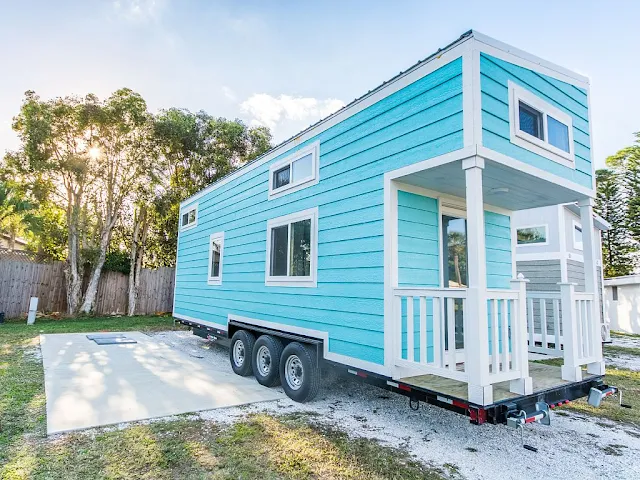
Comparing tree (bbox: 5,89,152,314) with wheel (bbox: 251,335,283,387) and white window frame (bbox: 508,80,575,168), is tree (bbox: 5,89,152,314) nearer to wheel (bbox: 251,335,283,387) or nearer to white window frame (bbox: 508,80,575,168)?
wheel (bbox: 251,335,283,387)

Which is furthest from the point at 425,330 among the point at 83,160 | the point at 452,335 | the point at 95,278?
the point at 95,278

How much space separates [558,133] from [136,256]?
15318 mm

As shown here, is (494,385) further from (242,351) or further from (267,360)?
(242,351)

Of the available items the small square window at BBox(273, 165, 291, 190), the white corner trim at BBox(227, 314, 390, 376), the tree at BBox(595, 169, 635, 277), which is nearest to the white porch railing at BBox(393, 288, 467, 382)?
the white corner trim at BBox(227, 314, 390, 376)

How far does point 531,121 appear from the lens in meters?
4.22

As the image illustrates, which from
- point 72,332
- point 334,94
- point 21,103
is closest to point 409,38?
point 334,94

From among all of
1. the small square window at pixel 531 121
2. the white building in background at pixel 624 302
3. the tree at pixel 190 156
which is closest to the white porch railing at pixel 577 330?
the small square window at pixel 531 121

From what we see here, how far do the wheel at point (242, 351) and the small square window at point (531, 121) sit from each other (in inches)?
194

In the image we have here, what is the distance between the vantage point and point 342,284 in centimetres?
459

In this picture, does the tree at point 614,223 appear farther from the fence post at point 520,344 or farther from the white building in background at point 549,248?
the fence post at point 520,344

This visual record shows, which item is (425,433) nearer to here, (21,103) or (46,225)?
(21,103)

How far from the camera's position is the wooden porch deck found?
333 centimetres

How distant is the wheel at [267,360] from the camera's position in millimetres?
5336

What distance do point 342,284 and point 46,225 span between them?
15904mm
